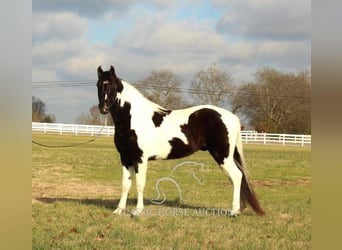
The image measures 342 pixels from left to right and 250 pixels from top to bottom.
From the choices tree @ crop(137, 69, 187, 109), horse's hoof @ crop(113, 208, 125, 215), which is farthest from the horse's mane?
horse's hoof @ crop(113, 208, 125, 215)

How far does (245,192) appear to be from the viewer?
5789mm

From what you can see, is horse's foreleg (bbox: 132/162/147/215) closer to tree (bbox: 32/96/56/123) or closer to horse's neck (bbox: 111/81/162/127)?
horse's neck (bbox: 111/81/162/127)

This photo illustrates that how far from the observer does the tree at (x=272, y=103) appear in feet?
18.2

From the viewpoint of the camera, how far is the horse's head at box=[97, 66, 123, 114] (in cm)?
515

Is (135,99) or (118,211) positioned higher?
(135,99)

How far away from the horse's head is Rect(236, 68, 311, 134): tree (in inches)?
75.6

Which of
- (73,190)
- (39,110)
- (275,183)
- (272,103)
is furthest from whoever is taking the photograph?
(275,183)

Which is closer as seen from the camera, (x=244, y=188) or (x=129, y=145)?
(x=129, y=145)

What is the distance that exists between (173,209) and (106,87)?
6.57 feet

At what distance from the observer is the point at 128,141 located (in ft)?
18.4

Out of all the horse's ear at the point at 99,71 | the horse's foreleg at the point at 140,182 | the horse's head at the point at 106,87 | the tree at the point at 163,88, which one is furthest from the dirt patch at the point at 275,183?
the horse's ear at the point at 99,71

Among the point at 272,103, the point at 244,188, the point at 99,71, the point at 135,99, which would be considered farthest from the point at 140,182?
the point at 272,103

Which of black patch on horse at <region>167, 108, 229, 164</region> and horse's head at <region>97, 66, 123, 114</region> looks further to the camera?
black patch on horse at <region>167, 108, 229, 164</region>

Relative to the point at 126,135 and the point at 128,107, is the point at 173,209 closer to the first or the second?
the point at 126,135
